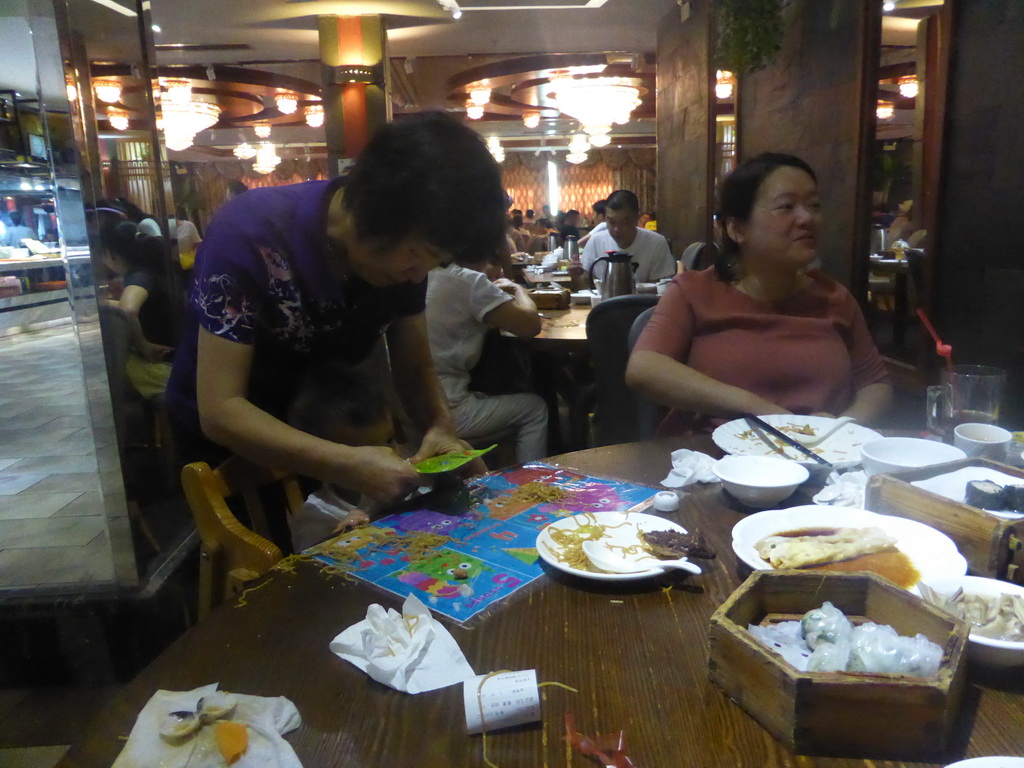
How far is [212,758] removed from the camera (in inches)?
26.7

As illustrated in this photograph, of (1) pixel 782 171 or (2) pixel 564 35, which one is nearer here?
(1) pixel 782 171

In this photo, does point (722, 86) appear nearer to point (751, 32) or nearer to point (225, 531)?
point (751, 32)

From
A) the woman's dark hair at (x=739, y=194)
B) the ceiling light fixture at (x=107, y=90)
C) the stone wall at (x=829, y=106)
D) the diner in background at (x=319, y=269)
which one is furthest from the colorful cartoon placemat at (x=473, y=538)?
the stone wall at (x=829, y=106)

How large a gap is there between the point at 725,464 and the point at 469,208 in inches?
26.8

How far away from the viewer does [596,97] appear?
6.89 metres

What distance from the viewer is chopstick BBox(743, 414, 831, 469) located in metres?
1.45

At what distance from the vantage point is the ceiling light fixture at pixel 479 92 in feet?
26.8

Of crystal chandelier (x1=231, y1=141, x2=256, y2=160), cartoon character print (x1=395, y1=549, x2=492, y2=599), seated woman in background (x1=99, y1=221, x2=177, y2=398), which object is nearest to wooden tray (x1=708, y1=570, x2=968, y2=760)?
cartoon character print (x1=395, y1=549, x2=492, y2=599)

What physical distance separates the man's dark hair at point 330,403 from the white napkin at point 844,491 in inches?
40.2

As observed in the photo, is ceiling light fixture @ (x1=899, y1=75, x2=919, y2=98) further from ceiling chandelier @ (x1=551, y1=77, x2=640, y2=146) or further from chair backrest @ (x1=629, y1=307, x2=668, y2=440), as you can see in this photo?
ceiling chandelier @ (x1=551, y1=77, x2=640, y2=146)

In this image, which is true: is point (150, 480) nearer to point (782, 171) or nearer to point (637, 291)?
point (782, 171)

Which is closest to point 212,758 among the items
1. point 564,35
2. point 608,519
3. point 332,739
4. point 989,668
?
point 332,739

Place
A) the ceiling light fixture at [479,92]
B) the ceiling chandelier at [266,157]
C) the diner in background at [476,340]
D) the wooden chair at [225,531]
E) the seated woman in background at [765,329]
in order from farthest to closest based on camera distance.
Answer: the ceiling chandelier at [266,157] → the ceiling light fixture at [479,92] → the diner in background at [476,340] → the seated woman in background at [765,329] → the wooden chair at [225,531]

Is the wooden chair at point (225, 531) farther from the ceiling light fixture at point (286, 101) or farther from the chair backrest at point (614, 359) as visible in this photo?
the ceiling light fixture at point (286, 101)
